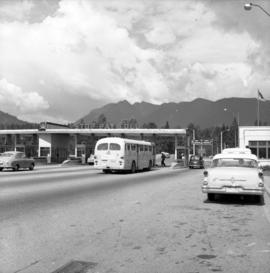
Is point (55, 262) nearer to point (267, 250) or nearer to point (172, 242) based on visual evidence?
point (172, 242)

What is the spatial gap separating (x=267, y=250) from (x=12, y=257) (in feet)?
13.9

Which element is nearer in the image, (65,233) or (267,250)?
(267,250)

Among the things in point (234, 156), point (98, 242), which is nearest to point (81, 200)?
point (234, 156)

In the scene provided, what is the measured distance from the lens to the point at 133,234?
30.5 feet

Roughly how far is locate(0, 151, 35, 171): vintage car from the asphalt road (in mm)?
19692

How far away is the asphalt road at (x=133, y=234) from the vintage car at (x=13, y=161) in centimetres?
1969

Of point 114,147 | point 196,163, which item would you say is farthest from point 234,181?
point 196,163

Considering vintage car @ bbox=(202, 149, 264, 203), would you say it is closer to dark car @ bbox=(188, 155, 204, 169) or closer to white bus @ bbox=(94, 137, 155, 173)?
white bus @ bbox=(94, 137, 155, 173)

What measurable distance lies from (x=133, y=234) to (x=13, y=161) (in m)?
27.3

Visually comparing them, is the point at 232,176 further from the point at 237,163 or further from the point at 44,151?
the point at 44,151

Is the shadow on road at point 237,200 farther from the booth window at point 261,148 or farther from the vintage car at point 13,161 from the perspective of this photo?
the booth window at point 261,148

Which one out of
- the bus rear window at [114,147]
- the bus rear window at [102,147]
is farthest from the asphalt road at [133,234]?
the bus rear window at [102,147]

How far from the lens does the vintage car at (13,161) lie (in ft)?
113

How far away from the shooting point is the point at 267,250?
7.99m
